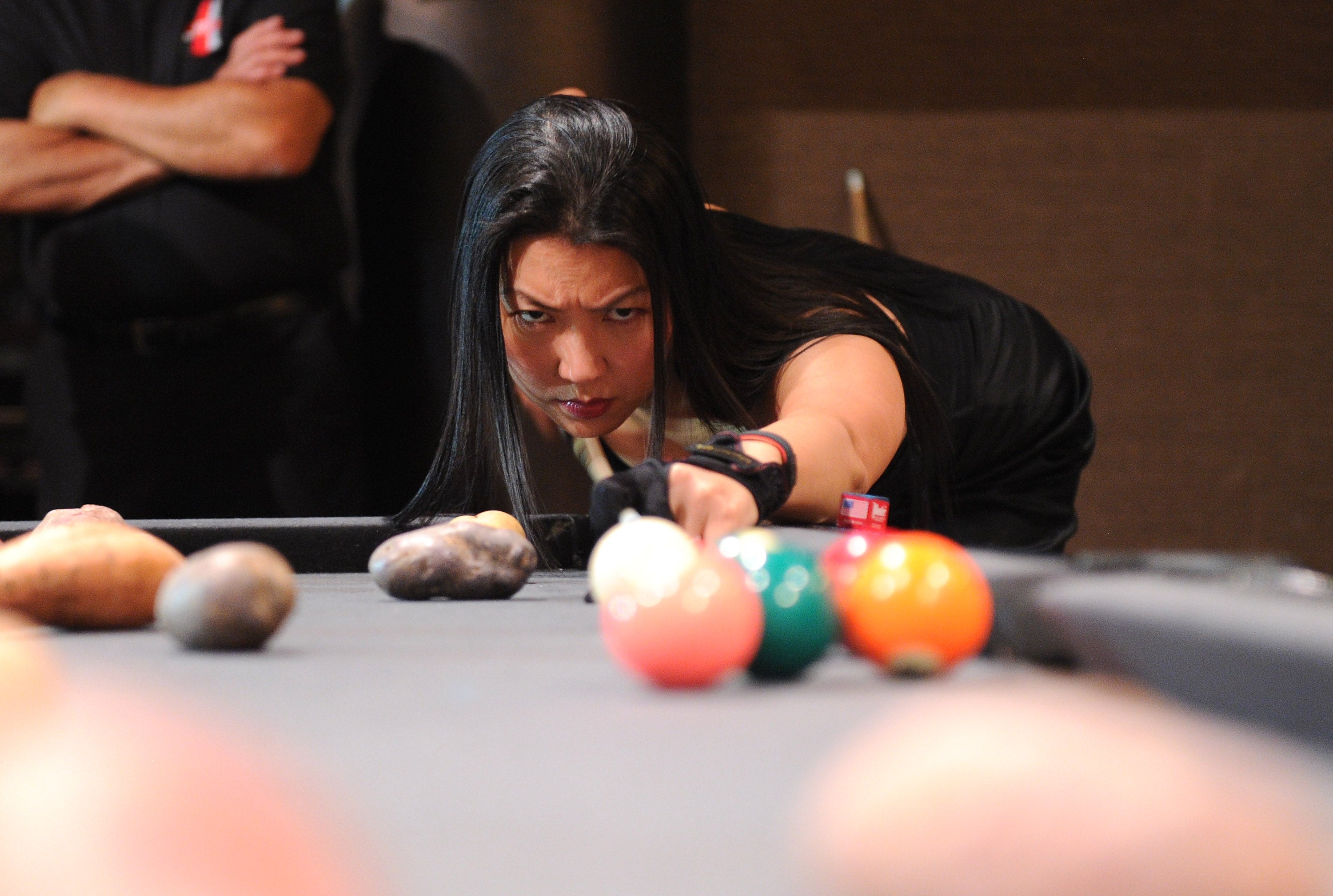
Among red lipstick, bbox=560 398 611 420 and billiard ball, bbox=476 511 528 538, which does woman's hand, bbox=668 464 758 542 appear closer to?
billiard ball, bbox=476 511 528 538

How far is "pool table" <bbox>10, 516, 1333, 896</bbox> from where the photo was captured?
0.48 metres

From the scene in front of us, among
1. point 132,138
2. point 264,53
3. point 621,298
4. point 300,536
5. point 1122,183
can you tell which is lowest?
point 300,536

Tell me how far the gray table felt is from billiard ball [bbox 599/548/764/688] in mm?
16

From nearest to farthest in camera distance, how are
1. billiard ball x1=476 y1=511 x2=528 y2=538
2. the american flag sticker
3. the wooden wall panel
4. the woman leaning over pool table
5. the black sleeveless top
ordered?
the american flag sticker
billiard ball x1=476 y1=511 x2=528 y2=538
the woman leaning over pool table
the black sleeveless top
the wooden wall panel

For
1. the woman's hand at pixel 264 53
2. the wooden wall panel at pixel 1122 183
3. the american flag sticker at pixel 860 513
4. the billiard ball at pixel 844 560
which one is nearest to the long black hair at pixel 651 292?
the american flag sticker at pixel 860 513

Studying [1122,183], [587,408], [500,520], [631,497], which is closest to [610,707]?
[631,497]

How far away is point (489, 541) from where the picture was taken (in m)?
1.37

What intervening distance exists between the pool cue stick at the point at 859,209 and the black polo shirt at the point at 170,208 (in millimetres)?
1703

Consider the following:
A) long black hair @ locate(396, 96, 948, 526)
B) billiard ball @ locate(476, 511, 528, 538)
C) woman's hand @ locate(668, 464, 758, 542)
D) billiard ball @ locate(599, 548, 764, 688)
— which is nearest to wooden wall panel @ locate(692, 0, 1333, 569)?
long black hair @ locate(396, 96, 948, 526)

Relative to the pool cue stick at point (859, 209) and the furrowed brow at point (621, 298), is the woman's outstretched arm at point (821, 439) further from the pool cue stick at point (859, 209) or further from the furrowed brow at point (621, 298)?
the pool cue stick at point (859, 209)

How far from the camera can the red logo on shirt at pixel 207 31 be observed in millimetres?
3676

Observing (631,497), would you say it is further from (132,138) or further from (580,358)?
(132,138)

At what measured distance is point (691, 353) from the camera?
196 centimetres

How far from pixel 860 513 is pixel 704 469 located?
0.33 metres
